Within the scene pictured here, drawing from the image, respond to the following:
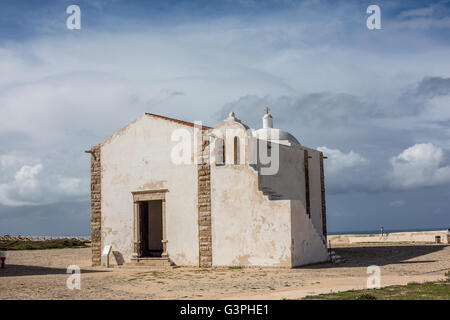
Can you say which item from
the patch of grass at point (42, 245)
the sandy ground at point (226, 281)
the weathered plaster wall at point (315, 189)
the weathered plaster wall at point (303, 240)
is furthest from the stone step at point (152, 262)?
the patch of grass at point (42, 245)

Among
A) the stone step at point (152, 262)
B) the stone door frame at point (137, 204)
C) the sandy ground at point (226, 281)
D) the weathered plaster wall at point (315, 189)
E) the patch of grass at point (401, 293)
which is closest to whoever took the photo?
the patch of grass at point (401, 293)

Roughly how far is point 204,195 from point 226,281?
223 inches

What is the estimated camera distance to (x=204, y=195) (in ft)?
64.7

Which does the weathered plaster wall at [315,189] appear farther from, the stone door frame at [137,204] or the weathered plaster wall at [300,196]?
the stone door frame at [137,204]

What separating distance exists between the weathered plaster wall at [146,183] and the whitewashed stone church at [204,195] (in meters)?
0.04

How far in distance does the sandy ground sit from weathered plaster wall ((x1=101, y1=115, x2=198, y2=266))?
131 cm

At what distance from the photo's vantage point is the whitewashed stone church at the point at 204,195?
1836 cm

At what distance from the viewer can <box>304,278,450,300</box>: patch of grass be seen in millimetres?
9391

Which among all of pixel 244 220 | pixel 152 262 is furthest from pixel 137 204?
pixel 244 220

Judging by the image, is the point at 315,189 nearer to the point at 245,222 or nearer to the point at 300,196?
the point at 300,196

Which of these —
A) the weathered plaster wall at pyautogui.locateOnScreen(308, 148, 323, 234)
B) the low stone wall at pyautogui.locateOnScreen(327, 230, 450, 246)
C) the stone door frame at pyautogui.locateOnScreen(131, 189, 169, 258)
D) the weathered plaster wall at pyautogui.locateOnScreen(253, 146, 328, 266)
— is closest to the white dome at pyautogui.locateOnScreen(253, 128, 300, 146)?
the weathered plaster wall at pyautogui.locateOnScreen(308, 148, 323, 234)

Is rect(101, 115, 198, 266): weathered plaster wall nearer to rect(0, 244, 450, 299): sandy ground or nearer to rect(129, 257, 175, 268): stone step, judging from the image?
rect(129, 257, 175, 268): stone step
